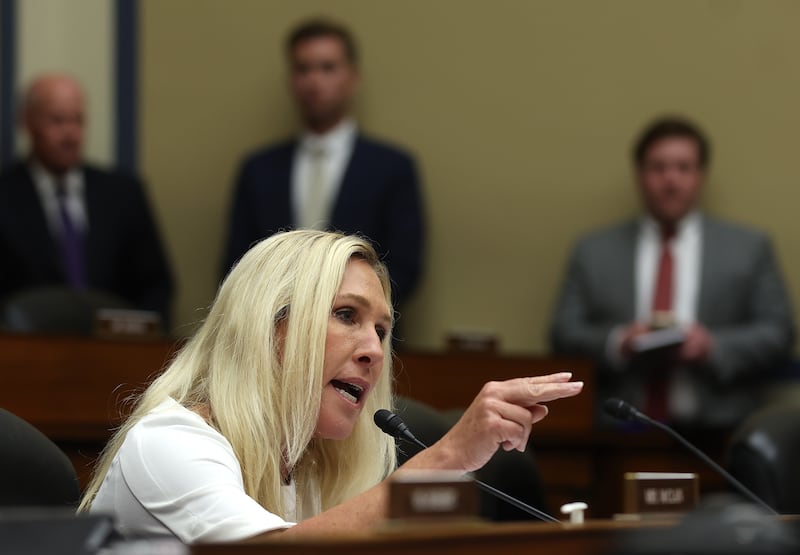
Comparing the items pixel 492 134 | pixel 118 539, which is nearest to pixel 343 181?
pixel 492 134

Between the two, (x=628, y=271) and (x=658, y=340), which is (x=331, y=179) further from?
(x=658, y=340)

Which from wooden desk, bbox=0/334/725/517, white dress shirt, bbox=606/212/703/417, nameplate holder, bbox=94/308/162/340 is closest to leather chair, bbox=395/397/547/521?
wooden desk, bbox=0/334/725/517

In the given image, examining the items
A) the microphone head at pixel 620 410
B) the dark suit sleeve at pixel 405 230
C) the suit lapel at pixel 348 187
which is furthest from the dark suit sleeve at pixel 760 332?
the microphone head at pixel 620 410

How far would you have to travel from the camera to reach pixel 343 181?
19.0 ft

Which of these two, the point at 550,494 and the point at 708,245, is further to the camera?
the point at 708,245

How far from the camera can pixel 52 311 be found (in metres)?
4.77

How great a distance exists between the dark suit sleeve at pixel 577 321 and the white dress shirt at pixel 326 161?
101 centimetres

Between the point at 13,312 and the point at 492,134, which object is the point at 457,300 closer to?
the point at 492,134

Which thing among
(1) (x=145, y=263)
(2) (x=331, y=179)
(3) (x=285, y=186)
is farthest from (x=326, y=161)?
(1) (x=145, y=263)

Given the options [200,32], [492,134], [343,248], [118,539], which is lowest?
[118,539]

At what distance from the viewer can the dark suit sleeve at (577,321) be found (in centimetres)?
534

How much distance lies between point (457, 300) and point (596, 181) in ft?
2.67

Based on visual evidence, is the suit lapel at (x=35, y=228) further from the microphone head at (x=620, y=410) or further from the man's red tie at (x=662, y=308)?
the microphone head at (x=620, y=410)

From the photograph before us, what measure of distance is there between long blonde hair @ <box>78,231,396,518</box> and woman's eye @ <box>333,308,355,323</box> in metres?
0.03
